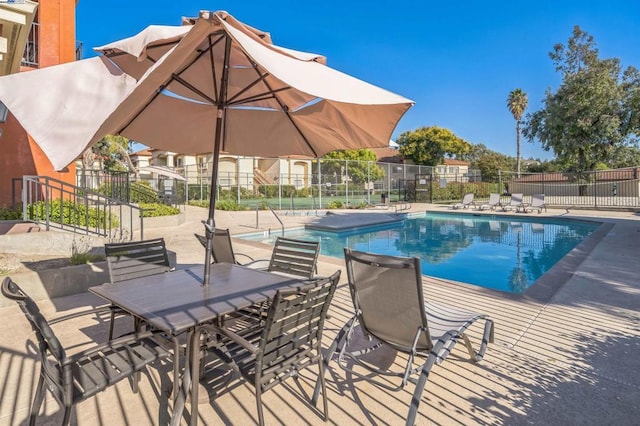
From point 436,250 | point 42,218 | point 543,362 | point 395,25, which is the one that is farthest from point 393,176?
point 543,362

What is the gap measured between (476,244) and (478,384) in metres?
8.14

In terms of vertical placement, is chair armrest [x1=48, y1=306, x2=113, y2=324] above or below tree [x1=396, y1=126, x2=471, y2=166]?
below

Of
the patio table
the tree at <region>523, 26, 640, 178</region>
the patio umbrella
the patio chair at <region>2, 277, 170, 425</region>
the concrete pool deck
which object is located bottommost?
the concrete pool deck

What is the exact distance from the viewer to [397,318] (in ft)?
7.26

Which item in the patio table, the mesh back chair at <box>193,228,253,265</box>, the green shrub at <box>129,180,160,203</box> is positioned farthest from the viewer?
the green shrub at <box>129,180,160,203</box>

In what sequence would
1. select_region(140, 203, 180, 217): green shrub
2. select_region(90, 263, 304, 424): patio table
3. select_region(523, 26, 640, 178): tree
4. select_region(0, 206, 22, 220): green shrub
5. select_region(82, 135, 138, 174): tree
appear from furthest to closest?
1. select_region(82, 135, 138, 174): tree
2. select_region(523, 26, 640, 178): tree
3. select_region(140, 203, 180, 217): green shrub
4. select_region(0, 206, 22, 220): green shrub
5. select_region(90, 263, 304, 424): patio table

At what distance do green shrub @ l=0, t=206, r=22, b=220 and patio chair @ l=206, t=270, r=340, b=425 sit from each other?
723cm

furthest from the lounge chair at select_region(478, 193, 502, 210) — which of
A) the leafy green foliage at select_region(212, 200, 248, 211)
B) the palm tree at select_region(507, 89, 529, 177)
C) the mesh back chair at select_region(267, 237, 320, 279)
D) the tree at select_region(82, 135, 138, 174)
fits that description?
the palm tree at select_region(507, 89, 529, 177)

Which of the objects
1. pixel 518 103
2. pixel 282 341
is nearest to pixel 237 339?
pixel 282 341

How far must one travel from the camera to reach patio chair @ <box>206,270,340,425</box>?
5.66 feet

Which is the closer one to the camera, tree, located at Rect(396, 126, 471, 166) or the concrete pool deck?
the concrete pool deck

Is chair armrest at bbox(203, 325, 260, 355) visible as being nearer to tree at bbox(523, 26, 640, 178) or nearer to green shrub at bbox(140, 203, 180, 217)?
green shrub at bbox(140, 203, 180, 217)

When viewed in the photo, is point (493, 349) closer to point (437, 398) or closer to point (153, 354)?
point (437, 398)

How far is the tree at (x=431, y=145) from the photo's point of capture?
33062 millimetres
